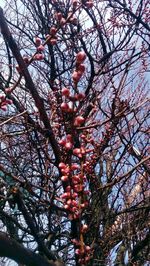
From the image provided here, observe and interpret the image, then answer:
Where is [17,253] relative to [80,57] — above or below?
below

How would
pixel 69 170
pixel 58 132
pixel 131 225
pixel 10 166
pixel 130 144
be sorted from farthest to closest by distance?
1. pixel 131 225
2. pixel 130 144
3. pixel 10 166
4. pixel 58 132
5. pixel 69 170

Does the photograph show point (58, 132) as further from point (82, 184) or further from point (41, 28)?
point (41, 28)

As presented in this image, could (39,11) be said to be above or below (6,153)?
above

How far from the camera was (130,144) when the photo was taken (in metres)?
4.89

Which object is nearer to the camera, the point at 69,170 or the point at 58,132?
the point at 69,170

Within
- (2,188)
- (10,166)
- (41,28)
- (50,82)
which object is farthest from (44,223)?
(41,28)

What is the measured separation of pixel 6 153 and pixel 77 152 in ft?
9.28

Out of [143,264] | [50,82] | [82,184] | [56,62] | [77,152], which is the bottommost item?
[82,184]

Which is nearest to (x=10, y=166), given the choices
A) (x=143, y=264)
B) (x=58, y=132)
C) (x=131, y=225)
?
(x=58, y=132)

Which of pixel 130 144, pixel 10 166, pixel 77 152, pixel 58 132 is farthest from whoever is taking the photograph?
pixel 130 144

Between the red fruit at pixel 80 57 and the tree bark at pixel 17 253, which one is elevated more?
the red fruit at pixel 80 57

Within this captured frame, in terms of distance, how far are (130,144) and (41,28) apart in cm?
237

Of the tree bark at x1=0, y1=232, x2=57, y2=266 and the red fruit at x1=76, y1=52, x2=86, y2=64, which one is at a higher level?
the red fruit at x1=76, y1=52, x2=86, y2=64

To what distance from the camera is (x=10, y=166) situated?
4.38m
